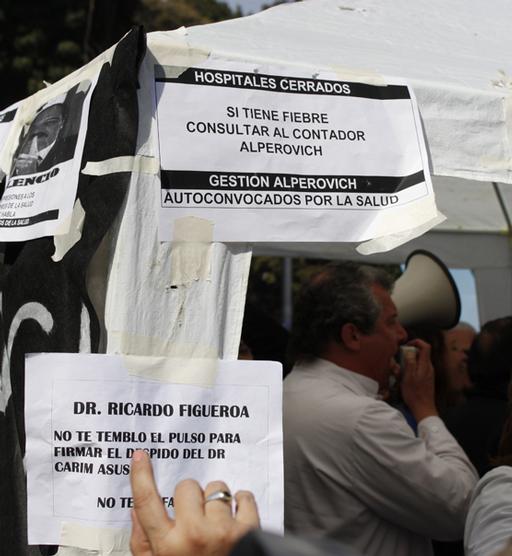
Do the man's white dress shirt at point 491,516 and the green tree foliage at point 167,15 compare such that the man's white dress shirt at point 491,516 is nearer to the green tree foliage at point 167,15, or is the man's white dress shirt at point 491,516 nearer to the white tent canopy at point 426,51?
the white tent canopy at point 426,51

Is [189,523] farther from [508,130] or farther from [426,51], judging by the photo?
[426,51]

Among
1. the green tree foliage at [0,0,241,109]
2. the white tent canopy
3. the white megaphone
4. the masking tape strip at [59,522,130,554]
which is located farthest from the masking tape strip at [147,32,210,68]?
the green tree foliage at [0,0,241,109]

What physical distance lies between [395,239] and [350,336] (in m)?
0.99

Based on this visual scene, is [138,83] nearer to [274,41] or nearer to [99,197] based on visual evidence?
[99,197]

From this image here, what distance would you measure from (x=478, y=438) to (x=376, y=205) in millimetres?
1753

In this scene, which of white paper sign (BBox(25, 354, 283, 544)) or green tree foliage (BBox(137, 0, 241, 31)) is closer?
white paper sign (BBox(25, 354, 283, 544))

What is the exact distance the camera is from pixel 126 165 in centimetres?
175

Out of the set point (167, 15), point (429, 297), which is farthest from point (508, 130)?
point (167, 15)

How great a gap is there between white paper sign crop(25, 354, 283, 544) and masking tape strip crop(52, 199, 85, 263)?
205 mm

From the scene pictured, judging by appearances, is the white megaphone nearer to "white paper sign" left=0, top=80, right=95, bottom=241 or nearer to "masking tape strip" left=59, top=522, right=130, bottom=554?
"white paper sign" left=0, top=80, right=95, bottom=241

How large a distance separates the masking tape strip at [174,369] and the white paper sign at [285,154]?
0.24 metres

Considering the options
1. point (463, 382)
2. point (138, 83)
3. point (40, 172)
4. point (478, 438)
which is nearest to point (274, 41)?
point (138, 83)

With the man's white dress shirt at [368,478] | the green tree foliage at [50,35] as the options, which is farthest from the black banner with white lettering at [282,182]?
the green tree foliage at [50,35]

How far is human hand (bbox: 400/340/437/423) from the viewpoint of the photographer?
286 centimetres
